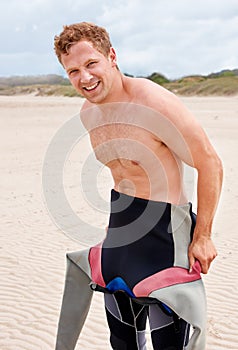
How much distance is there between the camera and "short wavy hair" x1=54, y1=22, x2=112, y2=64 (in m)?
2.08

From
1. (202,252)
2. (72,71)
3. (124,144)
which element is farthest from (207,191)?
(72,71)

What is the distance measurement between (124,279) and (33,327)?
2618 millimetres

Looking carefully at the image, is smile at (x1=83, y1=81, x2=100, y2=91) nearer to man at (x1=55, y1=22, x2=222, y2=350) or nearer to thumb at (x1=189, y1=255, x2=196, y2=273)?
man at (x1=55, y1=22, x2=222, y2=350)

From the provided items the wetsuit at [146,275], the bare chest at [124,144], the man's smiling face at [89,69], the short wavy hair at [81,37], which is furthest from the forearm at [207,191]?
the short wavy hair at [81,37]

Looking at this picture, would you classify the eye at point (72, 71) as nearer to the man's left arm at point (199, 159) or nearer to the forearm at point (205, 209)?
the man's left arm at point (199, 159)

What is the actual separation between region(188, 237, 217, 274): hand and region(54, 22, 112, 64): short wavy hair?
893 millimetres

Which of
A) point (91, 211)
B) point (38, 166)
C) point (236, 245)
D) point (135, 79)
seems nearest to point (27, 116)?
point (38, 166)

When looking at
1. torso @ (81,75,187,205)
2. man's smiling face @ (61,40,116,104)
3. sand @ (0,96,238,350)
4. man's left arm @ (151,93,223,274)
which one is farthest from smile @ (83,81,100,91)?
sand @ (0,96,238,350)

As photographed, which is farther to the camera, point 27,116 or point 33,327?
point 27,116

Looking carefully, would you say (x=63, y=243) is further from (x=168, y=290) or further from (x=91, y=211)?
(x=168, y=290)

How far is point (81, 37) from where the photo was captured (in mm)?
2082

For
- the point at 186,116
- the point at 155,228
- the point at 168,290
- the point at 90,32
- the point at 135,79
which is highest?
the point at 90,32

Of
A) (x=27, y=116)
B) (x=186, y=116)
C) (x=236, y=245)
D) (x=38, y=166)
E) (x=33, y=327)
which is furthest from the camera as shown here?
(x=27, y=116)

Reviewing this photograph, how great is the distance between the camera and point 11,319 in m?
4.70
